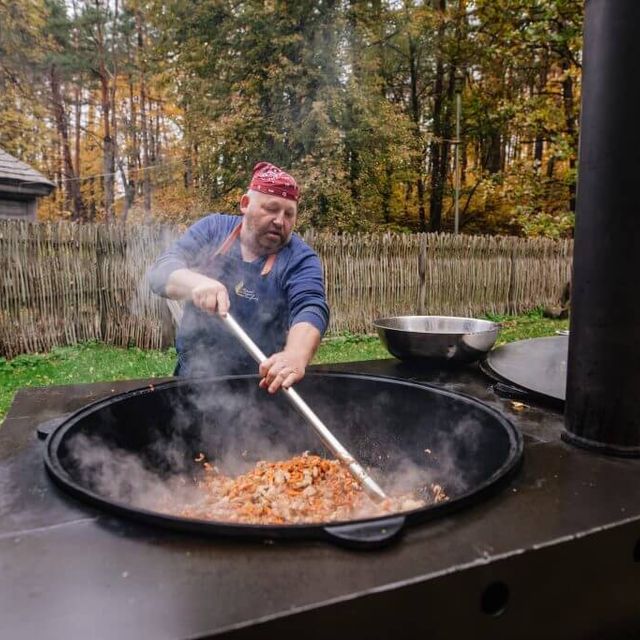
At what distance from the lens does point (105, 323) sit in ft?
23.3

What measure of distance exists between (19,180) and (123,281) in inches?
166

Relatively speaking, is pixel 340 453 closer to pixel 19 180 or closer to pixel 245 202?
pixel 245 202

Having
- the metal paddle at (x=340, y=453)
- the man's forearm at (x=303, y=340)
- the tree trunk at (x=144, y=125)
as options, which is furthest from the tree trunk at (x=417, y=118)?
the metal paddle at (x=340, y=453)

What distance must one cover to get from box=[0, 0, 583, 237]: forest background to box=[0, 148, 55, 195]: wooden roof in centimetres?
166

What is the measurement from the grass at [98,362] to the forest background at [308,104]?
4.40m

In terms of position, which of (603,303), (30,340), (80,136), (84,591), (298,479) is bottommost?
(30,340)

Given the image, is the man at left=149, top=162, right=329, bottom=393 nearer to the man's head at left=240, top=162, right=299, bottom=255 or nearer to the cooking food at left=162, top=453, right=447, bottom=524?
the man's head at left=240, top=162, right=299, bottom=255

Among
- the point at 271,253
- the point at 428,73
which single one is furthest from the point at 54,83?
the point at 271,253

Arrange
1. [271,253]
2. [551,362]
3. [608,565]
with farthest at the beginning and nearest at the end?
[271,253], [551,362], [608,565]

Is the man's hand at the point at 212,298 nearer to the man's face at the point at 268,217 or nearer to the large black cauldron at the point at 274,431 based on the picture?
the large black cauldron at the point at 274,431

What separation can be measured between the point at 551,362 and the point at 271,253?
1.37 meters

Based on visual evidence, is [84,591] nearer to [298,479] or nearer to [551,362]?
[298,479]

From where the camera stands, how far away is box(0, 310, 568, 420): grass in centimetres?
551

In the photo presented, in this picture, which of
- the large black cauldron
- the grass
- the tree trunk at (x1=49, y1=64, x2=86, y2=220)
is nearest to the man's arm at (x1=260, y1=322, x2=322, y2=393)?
the large black cauldron
